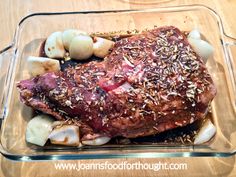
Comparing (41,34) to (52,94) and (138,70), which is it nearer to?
(52,94)

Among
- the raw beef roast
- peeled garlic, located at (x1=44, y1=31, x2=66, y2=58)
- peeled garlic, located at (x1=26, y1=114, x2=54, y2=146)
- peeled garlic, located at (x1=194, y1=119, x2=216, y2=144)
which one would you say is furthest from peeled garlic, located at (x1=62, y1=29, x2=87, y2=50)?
peeled garlic, located at (x1=194, y1=119, x2=216, y2=144)

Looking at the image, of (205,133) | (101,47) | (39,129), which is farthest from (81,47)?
(205,133)

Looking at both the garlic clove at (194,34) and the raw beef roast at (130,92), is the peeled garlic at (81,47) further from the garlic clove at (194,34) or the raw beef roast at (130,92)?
the garlic clove at (194,34)

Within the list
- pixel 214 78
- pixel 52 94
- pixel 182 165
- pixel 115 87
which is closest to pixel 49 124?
pixel 52 94

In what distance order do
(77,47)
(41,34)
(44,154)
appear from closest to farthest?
(44,154)
(77,47)
(41,34)

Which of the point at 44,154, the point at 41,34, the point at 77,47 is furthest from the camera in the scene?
the point at 41,34

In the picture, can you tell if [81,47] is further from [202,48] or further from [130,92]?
[202,48]

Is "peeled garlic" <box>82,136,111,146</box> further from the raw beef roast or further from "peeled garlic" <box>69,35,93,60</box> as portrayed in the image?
"peeled garlic" <box>69,35,93,60</box>
